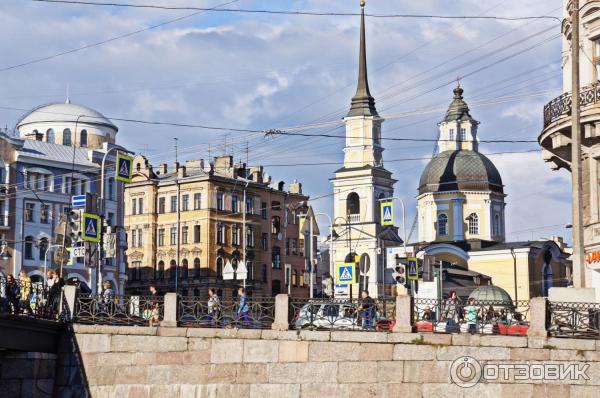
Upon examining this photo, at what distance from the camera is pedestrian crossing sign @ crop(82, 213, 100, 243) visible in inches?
1571

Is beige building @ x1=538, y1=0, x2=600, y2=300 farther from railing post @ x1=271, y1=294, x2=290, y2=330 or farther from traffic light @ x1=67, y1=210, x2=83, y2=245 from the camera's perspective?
traffic light @ x1=67, y1=210, x2=83, y2=245

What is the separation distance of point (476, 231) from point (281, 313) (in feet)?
271

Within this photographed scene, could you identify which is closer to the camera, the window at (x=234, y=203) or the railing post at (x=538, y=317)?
the railing post at (x=538, y=317)

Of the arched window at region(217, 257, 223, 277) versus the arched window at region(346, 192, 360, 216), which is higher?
the arched window at region(346, 192, 360, 216)

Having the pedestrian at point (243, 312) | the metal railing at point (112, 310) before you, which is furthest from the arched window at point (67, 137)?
the pedestrian at point (243, 312)

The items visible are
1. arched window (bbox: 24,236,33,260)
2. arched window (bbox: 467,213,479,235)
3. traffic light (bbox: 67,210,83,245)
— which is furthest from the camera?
arched window (bbox: 467,213,479,235)

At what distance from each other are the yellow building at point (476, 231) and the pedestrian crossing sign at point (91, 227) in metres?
71.2

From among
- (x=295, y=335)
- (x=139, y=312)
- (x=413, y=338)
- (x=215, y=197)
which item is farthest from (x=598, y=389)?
(x=215, y=197)

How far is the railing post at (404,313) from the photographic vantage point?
33.8m

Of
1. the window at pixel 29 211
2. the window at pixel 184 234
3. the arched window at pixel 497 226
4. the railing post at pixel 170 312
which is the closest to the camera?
the railing post at pixel 170 312

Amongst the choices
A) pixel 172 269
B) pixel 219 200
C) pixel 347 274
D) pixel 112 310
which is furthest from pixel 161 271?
pixel 112 310

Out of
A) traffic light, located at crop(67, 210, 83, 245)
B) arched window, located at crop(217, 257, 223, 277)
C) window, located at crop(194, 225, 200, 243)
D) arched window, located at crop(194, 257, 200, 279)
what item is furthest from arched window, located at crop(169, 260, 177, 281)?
traffic light, located at crop(67, 210, 83, 245)

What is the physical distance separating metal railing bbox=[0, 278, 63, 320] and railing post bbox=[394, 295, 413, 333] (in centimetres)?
1133

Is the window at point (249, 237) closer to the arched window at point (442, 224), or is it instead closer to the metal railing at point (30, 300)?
the arched window at point (442, 224)
